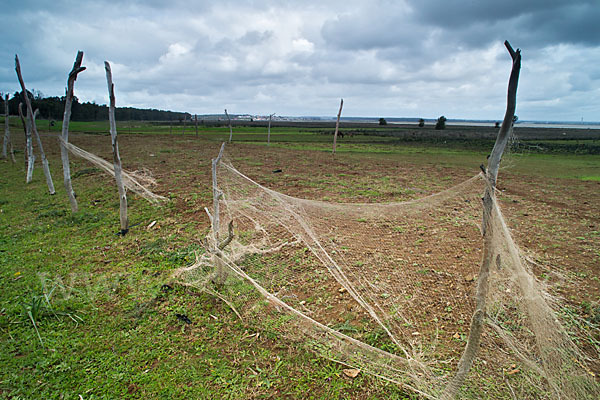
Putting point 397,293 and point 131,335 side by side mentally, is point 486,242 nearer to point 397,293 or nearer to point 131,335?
point 397,293

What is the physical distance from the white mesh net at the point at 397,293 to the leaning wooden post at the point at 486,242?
0.17 feet

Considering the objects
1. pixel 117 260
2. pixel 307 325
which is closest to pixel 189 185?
pixel 117 260

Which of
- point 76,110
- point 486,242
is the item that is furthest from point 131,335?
point 76,110

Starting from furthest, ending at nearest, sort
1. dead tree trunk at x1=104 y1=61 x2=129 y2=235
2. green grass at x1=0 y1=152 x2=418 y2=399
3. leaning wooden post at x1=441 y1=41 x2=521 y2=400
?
dead tree trunk at x1=104 y1=61 x2=129 y2=235 < green grass at x1=0 y1=152 x2=418 y2=399 < leaning wooden post at x1=441 y1=41 x2=521 y2=400

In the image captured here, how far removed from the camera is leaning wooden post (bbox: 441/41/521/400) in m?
1.94

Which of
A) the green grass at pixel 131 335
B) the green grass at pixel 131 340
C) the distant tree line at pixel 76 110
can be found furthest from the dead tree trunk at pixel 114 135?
the distant tree line at pixel 76 110

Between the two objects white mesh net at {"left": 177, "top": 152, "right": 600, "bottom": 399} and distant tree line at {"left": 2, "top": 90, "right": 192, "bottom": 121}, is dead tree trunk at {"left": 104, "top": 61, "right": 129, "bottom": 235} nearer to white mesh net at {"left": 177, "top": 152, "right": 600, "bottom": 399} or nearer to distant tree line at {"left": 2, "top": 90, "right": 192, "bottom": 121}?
white mesh net at {"left": 177, "top": 152, "right": 600, "bottom": 399}

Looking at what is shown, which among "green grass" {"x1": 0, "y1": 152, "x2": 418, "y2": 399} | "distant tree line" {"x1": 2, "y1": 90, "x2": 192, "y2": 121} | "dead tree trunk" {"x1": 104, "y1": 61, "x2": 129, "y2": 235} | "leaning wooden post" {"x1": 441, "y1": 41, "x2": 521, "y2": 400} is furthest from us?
"distant tree line" {"x1": 2, "y1": 90, "x2": 192, "y2": 121}

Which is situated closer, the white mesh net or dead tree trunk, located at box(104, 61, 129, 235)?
Result: the white mesh net

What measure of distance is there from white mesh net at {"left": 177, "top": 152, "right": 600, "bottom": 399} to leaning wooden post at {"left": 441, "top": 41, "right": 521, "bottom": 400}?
53mm

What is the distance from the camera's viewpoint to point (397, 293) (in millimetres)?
3320

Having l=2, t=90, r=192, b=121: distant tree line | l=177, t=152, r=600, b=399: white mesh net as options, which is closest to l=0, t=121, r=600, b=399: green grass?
l=177, t=152, r=600, b=399: white mesh net

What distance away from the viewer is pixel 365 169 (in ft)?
38.0

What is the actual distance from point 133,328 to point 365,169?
32.0ft
